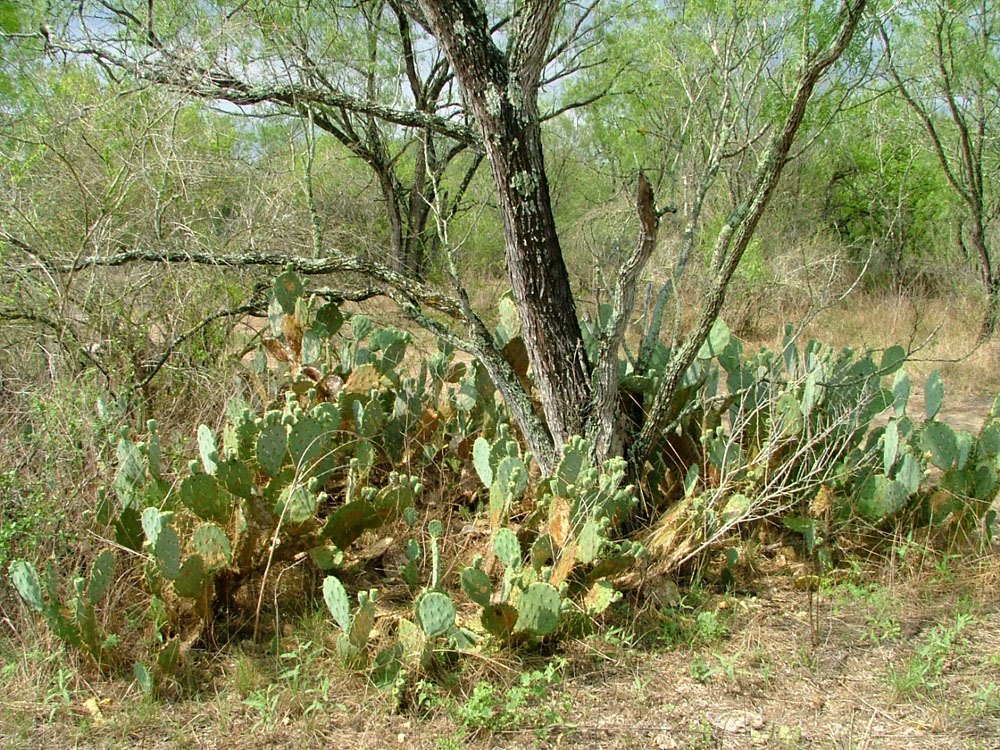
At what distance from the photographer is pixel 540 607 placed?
2637 millimetres

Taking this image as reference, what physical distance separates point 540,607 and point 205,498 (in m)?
1.18

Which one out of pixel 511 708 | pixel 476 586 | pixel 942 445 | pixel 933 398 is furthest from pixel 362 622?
pixel 933 398

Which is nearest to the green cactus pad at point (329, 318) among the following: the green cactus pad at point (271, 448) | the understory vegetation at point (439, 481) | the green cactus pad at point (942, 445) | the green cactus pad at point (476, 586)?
the understory vegetation at point (439, 481)

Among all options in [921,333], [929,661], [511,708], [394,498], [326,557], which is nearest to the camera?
[511,708]

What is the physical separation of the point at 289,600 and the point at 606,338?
1.54 metres

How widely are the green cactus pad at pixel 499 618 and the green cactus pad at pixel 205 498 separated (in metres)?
0.97

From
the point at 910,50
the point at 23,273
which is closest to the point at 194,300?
the point at 23,273

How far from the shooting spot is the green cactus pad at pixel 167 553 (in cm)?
254

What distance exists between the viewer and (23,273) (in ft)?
11.6

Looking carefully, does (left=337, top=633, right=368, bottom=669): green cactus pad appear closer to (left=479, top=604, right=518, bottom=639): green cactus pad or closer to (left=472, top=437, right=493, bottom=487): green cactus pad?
(left=479, top=604, right=518, bottom=639): green cactus pad

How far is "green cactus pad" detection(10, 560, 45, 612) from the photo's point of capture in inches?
98.8

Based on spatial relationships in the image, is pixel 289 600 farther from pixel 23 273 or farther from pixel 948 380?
pixel 948 380

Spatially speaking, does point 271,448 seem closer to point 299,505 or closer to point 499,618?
point 299,505

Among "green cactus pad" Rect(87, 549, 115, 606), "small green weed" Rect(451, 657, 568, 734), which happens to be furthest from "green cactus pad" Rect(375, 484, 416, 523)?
"green cactus pad" Rect(87, 549, 115, 606)
